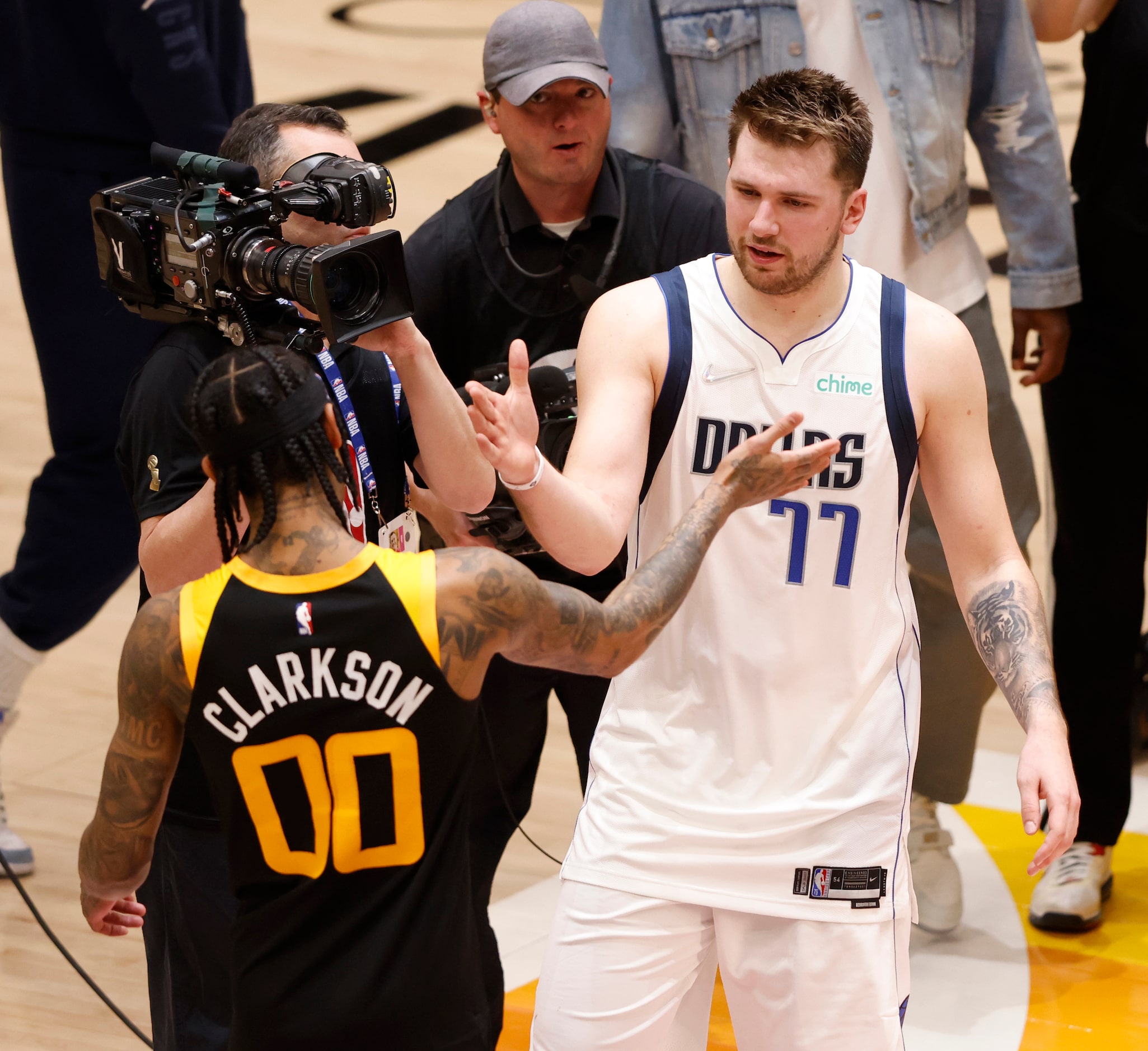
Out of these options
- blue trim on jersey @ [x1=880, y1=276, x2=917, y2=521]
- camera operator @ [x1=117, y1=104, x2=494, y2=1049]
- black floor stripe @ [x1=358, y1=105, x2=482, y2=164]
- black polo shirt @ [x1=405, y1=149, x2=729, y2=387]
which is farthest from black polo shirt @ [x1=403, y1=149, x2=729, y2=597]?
black floor stripe @ [x1=358, y1=105, x2=482, y2=164]

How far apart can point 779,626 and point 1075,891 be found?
5.84 ft

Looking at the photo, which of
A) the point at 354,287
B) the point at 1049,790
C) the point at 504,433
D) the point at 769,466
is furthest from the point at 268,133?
the point at 1049,790

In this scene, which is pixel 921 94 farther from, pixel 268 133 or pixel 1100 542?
pixel 268 133

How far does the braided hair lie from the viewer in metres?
2.23

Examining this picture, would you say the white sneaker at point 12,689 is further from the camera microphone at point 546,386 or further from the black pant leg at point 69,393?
the camera microphone at point 546,386

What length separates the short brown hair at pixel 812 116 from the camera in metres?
Answer: 2.88

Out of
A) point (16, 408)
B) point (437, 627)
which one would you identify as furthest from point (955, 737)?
point (16, 408)

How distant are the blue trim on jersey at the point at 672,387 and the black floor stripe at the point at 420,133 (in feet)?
21.4

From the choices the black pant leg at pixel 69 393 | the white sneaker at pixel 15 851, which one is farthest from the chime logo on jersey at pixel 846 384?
the white sneaker at pixel 15 851

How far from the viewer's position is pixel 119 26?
3.96m

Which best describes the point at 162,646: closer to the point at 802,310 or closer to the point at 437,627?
the point at 437,627

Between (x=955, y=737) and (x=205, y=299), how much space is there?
2347 mm

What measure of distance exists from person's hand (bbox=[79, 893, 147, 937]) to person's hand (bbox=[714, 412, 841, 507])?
1.07m

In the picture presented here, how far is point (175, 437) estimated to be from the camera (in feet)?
9.03
